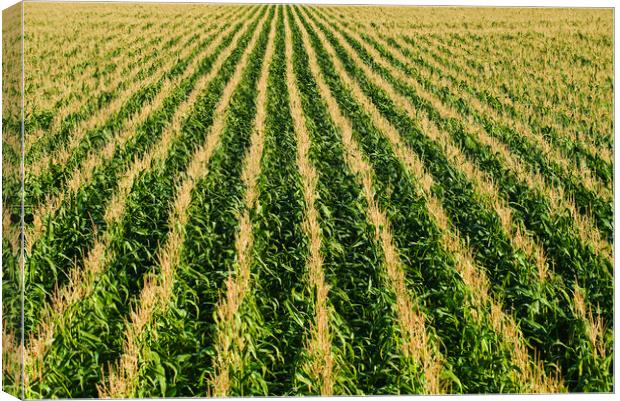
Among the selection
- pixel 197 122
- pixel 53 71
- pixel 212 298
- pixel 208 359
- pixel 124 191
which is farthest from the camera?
pixel 197 122

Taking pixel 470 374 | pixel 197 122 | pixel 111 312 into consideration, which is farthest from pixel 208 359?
pixel 197 122

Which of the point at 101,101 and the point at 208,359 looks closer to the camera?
the point at 208,359

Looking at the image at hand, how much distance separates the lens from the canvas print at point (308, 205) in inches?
231

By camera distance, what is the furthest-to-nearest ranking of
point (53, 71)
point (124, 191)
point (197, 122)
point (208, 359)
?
point (197, 122), point (124, 191), point (53, 71), point (208, 359)

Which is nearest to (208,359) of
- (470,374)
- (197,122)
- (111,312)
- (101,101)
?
(111,312)

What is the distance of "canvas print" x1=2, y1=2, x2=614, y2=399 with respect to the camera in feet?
19.3

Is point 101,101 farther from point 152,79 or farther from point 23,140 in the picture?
point 23,140

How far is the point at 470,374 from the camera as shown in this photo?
5.91 m

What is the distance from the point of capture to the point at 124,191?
749 cm

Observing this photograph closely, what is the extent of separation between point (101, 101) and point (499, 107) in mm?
Answer: 3584

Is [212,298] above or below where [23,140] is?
below

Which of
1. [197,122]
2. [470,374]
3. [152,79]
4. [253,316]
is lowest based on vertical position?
[470,374]

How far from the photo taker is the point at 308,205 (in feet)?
24.1

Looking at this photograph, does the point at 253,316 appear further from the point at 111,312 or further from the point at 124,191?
the point at 124,191
